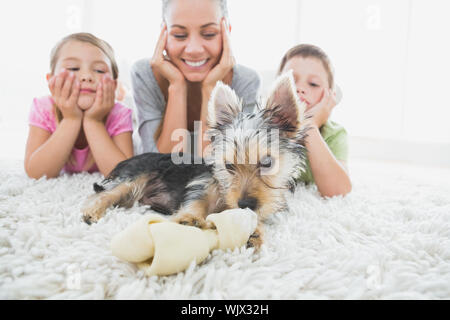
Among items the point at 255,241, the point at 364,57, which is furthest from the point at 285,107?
the point at 364,57

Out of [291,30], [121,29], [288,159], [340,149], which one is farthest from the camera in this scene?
[291,30]

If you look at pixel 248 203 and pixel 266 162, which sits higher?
pixel 266 162

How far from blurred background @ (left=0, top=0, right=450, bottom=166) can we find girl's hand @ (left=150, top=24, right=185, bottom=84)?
2.68 m

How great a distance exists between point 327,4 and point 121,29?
3836 millimetres

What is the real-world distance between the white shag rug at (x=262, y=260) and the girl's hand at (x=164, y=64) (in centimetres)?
106

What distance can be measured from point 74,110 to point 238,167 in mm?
1363

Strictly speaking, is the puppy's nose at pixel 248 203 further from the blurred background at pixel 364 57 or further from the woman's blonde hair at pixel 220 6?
the blurred background at pixel 364 57

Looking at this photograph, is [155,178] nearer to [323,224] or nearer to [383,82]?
[323,224]

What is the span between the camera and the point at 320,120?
6.66 ft

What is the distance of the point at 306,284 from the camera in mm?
853

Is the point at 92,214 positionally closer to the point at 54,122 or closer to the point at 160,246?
the point at 160,246

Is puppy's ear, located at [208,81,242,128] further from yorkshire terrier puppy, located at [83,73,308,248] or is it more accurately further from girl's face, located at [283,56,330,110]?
girl's face, located at [283,56,330,110]

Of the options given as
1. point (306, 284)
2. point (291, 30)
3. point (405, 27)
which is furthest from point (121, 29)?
point (405, 27)

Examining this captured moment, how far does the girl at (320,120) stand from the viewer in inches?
74.4
